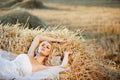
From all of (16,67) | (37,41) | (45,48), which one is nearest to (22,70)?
(16,67)

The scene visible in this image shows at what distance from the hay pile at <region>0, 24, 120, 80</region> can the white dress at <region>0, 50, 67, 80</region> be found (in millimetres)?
289

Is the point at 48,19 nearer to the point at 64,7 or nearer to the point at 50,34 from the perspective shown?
the point at 64,7

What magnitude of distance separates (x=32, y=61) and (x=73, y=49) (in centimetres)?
61

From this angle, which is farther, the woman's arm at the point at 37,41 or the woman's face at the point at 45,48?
the woman's arm at the point at 37,41

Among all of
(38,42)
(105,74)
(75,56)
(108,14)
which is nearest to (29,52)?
(38,42)

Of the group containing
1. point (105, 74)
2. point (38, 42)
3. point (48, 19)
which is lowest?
point (105, 74)

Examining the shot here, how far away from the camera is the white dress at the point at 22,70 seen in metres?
5.47

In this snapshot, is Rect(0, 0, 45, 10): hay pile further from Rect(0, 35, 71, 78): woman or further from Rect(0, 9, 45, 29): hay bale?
Rect(0, 35, 71, 78): woman

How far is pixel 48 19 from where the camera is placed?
41.4 feet

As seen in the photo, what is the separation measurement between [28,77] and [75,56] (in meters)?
0.81

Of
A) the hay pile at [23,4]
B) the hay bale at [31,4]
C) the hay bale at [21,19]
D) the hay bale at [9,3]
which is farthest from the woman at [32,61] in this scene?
the hay bale at [9,3]

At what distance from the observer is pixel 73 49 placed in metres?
6.17

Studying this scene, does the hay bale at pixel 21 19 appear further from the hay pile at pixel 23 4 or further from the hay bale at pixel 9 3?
the hay bale at pixel 9 3

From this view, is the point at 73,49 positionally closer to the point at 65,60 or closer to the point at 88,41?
the point at 65,60
